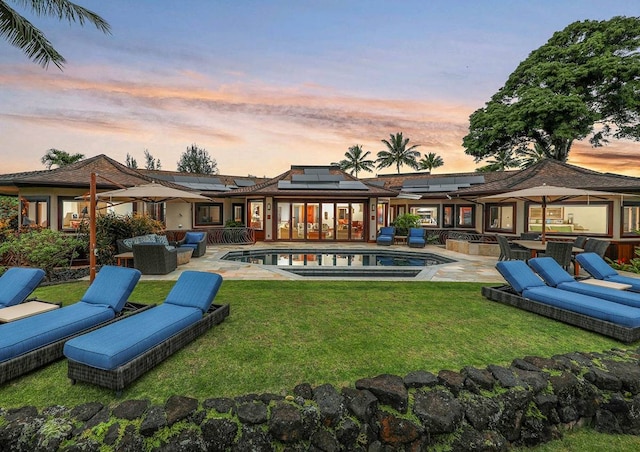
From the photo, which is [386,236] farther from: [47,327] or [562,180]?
[47,327]

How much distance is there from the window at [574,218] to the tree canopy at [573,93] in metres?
7.70

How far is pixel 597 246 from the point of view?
29.5 ft

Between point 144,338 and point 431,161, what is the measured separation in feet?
135

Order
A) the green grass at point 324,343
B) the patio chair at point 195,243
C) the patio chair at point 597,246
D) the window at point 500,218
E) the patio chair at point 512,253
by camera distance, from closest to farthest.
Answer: the green grass at point 324,343 → the patio chair at point 597,246 → the patio chair at point 512,253 → the patio chair at point 195,243 → the window at point 500,218

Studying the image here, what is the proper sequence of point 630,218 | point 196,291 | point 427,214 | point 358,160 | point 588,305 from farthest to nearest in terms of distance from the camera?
point 358,160 < point 427,214 < point 630,218 < point 588,305 < point 196,291

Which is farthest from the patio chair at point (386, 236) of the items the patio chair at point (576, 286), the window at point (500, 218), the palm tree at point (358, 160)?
the palm tree at point (358, 160)

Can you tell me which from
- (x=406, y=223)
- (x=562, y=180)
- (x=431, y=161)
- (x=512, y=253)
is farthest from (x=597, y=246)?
(x=431, y=161)

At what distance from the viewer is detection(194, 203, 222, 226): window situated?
59.2 feet

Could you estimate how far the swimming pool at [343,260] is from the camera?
9273mm

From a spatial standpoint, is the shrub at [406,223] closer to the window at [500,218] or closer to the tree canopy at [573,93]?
the window at [500,218]

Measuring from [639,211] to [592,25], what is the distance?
1518 centimetres

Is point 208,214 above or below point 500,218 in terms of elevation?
above

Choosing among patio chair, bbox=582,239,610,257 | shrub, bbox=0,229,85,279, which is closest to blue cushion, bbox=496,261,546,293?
patio chair, bbox=582,239,610,257

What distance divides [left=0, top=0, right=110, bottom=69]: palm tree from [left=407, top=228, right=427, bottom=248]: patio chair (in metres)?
14.9
